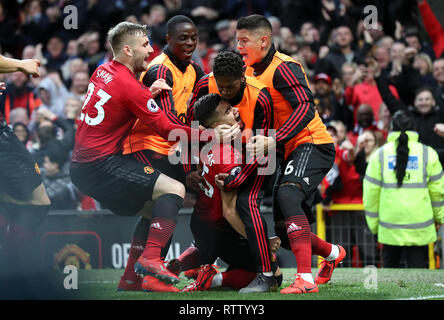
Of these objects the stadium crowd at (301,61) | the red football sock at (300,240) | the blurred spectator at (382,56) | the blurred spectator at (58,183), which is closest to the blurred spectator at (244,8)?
the stadium crowd at (301,61)

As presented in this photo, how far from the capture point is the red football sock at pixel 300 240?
550 centimetres

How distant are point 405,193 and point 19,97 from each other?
681cm

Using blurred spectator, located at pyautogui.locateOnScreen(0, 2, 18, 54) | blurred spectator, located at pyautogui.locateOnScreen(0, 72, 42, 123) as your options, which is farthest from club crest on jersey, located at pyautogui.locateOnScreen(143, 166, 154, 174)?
blurred spectator, located at pyautogui.locateOnScreen(0, 2, 18, 54)

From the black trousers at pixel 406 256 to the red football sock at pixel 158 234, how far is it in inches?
147

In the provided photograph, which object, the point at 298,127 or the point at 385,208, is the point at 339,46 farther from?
Answer: the point at 298,127

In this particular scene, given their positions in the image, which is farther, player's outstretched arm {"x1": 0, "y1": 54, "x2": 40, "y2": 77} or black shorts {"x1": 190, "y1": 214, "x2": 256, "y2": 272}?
black shorts {"x1": 190, "y1": 214, "x2": 256, "y2": 272}

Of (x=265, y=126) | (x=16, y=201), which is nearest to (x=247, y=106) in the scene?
(x=265, y=126)

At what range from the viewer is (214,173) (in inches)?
223

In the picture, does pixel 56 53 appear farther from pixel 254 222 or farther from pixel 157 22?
pixel 254 222

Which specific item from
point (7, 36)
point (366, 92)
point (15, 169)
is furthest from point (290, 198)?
point (7, 36)

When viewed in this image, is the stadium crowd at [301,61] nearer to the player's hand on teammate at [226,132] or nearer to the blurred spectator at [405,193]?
the blurred spectator at [405,193]

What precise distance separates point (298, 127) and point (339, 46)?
6.51 m

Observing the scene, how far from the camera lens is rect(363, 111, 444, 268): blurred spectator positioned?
828 centimetres

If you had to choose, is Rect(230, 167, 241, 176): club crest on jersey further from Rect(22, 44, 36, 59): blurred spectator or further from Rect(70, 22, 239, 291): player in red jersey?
Rect(22, 44, 36, 59): blurred spectator
